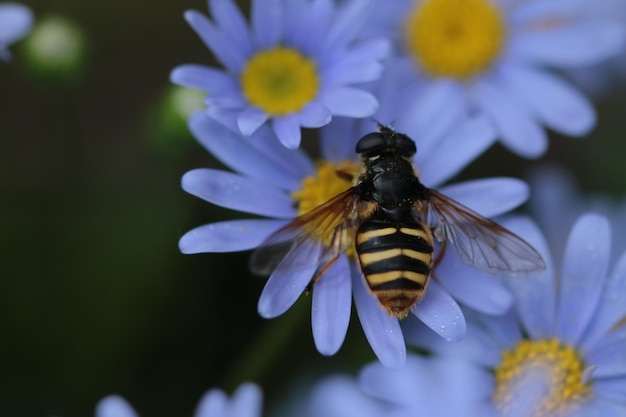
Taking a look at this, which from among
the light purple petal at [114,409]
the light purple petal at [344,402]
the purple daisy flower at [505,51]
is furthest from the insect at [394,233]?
the purple daisy flower at [505,51]

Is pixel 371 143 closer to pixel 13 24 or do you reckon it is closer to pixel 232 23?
pixel 232 23

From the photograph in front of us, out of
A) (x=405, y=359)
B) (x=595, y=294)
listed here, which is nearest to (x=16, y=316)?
(x=405, y=359)

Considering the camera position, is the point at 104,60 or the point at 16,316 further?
the point at 104,60

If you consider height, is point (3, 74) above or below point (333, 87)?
above

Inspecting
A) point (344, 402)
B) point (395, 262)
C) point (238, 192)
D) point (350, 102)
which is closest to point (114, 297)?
point (238, 192)

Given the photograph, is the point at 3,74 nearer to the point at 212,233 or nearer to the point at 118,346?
the point at 118,346
